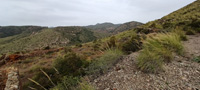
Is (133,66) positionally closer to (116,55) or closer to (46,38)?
(116,55)

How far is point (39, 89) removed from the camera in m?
3.70

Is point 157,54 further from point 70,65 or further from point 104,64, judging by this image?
point 70,65

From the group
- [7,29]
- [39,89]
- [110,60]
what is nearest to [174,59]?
[110,60]

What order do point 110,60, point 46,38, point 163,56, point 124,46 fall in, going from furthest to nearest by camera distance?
1. point 46,38
2. point 124,46
3. point 110,60
4. point 163,56

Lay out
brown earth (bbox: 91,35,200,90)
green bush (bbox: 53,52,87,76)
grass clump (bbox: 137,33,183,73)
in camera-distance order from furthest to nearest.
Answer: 1. green bush (bbox: 53,52,87,76)
2. grass clump (bbox: 137,33,183,73)
3. brown earth (bbox: 91,35,200,90)

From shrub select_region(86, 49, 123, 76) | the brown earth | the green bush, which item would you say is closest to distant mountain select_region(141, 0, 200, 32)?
the brown earth

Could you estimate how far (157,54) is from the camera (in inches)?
130

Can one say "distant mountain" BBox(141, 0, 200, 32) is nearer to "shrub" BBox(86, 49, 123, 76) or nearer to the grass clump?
the grass clump

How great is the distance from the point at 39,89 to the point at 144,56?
3983 mm

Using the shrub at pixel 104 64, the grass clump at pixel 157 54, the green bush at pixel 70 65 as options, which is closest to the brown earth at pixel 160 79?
the grass clump at pixel 157 54

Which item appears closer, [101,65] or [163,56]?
[163,56]

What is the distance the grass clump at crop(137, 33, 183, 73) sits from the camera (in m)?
2.96

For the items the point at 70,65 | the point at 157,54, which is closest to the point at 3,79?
the point at 70,65

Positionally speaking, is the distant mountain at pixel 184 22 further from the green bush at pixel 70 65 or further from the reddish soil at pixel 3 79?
the reddish soil at pixel 3 79
